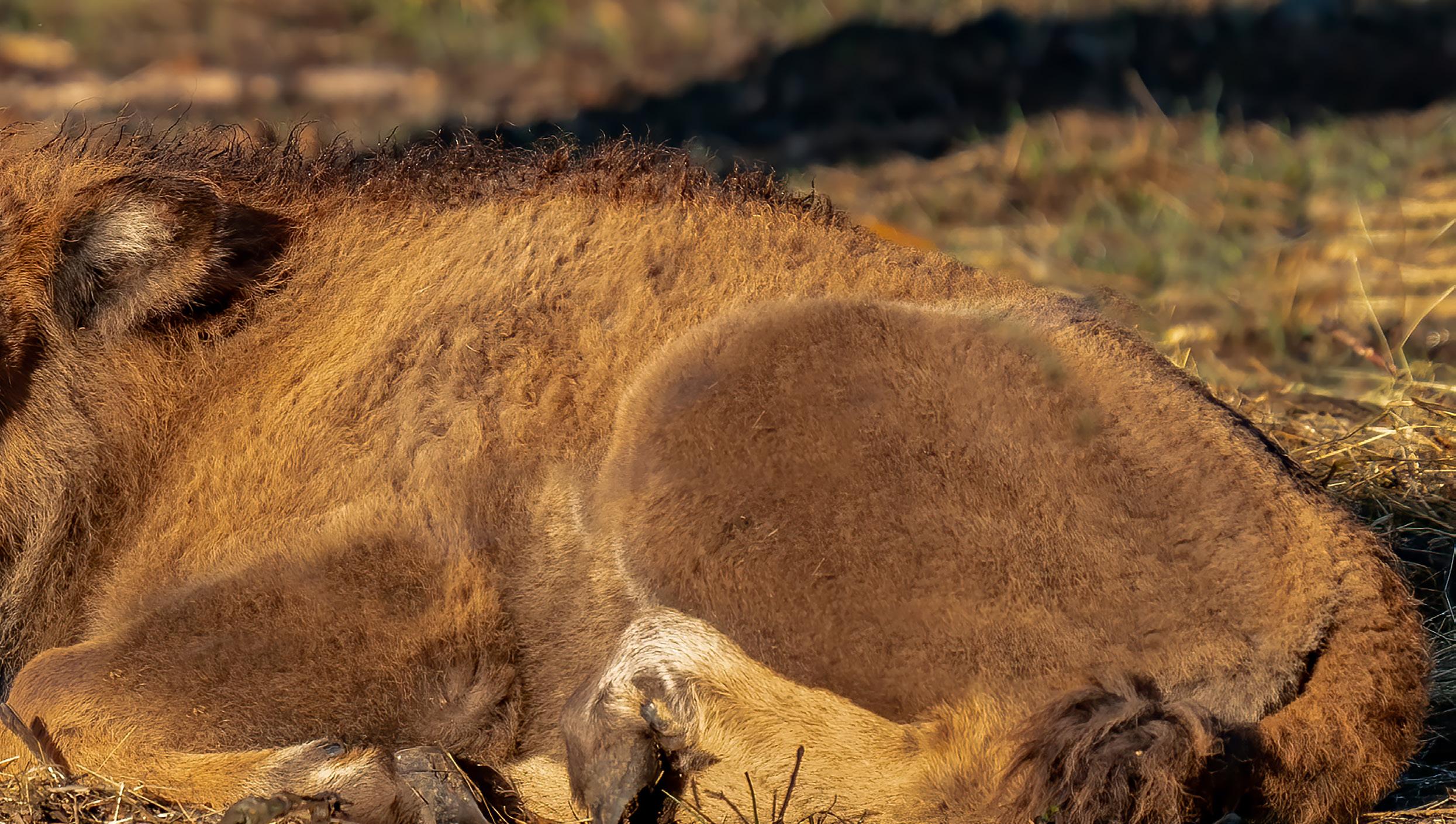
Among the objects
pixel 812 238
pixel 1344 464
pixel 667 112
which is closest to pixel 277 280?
pixel 812 238

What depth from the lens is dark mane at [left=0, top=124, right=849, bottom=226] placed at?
387 centimetres

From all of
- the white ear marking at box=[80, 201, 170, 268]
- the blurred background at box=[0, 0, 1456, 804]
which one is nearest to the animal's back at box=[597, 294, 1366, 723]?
the white ear marking at box=[80, 201, 170, 268]

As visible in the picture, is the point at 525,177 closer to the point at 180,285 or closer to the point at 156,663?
the point at 180,285

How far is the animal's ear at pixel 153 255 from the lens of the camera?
11.8 ft

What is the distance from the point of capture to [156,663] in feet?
11.0

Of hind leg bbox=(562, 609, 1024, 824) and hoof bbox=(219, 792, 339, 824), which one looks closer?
hind leg bbox=(562, 609, 1024, 824)

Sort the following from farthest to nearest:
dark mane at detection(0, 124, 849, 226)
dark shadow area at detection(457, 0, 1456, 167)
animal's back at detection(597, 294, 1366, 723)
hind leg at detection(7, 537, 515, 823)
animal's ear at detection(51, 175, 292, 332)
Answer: dark shadow area at detection(457, 0, 1456, 167)
dark mane at detection(0, 124, 849, 226)
animal's ear at detection(51, 175, 292, 332)
hind leg at detection(7, 537, 515, 823)
animal's back at detection(597, 294, 1366, 723)

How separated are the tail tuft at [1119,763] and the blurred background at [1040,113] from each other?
112 inches

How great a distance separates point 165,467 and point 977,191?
6594 mm

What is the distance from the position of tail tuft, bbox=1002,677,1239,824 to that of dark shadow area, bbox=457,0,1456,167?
723 cm

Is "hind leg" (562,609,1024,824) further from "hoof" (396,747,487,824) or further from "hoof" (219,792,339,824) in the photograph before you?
"hoof" (219,792,339,824)

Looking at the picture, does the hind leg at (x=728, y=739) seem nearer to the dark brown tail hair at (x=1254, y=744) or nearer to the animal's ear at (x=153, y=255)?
the dark brown tail hair at (x=1254, y=744)

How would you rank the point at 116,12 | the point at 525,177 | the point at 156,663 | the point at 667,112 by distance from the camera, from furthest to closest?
the point at 116,12, the point at 667,112, the point at 525,177, the point at 156,663

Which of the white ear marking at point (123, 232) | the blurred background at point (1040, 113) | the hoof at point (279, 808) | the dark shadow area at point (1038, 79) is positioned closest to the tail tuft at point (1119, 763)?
the hoof at point (279, 808)
